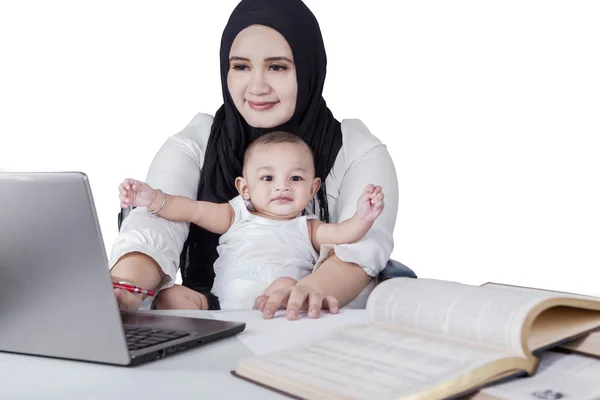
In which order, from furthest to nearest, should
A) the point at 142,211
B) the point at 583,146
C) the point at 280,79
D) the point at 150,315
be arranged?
the point at 583,146 < the point at 280,79 < the point at 142,211 < the point at 150,315

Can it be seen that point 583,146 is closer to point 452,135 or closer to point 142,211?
point 452,135

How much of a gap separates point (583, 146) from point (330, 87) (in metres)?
1.25

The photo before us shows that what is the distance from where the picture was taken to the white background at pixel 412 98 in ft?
11.8

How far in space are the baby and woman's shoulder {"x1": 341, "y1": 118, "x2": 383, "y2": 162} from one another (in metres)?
0.15

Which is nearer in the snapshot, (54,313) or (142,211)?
(54,313)

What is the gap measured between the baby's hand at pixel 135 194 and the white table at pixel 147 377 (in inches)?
29.1

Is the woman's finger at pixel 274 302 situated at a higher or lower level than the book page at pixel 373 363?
lower

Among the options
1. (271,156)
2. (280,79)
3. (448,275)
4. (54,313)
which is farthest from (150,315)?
(448,275)

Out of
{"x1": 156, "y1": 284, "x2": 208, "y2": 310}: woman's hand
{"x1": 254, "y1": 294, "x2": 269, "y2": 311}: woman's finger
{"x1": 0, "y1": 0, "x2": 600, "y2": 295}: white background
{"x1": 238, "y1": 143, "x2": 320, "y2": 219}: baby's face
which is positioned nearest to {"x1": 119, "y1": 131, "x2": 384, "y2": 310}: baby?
{"x1": 238, "y1": 143, "x2": 320, "y2": 219}: baby's face

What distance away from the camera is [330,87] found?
12.6 feet

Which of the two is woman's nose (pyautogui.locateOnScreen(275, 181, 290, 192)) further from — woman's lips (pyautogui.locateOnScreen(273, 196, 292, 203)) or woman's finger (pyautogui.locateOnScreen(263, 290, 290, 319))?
woman's finger (pyautogui.locateOnScreen(263, 290, 290, 319))

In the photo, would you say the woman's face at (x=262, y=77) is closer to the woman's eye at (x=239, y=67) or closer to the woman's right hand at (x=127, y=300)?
the woman's eye at (x=239, y=67)

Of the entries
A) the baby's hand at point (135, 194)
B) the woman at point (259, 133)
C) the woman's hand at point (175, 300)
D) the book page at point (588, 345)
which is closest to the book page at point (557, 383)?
the book page at point (588, 345)

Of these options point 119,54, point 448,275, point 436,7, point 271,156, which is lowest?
point 448,275
